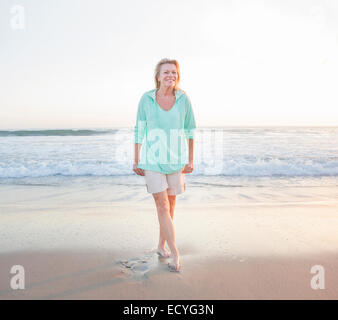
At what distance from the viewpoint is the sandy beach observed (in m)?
2.31

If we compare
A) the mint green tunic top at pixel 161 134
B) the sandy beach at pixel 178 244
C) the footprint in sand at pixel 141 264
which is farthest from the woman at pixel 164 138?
the sandy beach at pixel 178 244

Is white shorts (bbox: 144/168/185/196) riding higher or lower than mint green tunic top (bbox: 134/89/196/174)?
lower

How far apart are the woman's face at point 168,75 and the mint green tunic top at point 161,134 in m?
0.12

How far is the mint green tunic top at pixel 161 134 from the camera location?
257cm

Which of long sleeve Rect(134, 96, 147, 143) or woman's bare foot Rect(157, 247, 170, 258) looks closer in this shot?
long sleeve Rect(134, 96, 147, 143)

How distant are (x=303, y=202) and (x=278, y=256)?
8.32ft

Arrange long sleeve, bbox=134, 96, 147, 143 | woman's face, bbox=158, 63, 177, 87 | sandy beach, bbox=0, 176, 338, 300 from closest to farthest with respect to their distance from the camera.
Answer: sandy beach, bbox=0, 176, 338, 300
woman's face, bbox=158, 63, 177, 87
long sleeve, bbox=134, 96, 147, 143

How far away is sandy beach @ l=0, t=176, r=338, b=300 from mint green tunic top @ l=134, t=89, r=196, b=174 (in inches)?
38.1

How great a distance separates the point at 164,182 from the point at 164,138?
0.40m

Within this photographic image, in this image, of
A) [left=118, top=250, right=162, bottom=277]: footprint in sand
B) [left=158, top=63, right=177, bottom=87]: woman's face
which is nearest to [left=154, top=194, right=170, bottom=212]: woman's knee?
[left=118, top=250, right=162, bottom=277]: footprint in sand

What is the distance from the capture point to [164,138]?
257 cm

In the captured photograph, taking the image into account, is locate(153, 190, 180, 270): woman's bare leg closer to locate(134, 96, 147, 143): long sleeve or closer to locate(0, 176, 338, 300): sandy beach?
locate(0, 176, 338, 300): sandy beach
